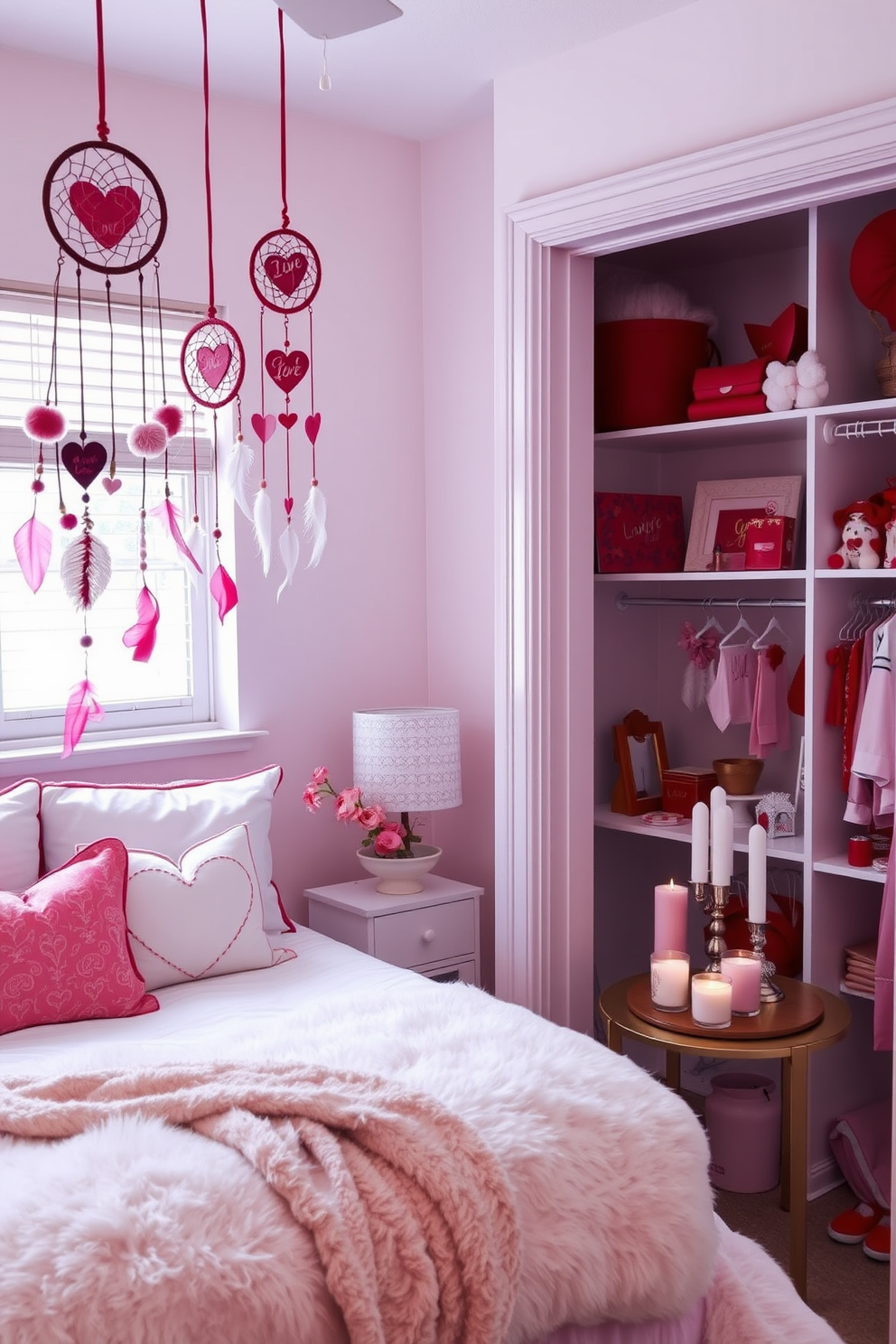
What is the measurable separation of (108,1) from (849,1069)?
116 inches

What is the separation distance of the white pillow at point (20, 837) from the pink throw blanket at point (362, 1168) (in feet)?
2.52

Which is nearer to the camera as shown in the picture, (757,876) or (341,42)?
(757,876)

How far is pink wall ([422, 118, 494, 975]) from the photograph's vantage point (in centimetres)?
347

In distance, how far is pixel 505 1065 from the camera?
1.99 meters

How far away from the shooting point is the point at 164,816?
9.31ft

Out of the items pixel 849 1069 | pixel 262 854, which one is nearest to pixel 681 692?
pixel 849 1069

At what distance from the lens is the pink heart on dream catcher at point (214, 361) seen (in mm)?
1893

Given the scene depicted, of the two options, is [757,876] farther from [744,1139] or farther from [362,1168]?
[362,1168]

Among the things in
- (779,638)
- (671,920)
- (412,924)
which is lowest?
(412,924)

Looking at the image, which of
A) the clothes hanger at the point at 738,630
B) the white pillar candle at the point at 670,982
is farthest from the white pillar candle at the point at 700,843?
the clothes hanger at the point at 738,630

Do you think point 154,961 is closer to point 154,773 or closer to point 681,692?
point 154,773

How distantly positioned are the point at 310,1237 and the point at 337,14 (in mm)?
1620

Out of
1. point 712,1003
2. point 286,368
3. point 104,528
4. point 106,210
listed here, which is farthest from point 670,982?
point 106,210

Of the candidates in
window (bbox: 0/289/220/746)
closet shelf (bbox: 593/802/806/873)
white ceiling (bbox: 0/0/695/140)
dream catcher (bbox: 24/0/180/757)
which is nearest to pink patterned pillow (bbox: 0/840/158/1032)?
dream catcher (bbox: 24/0/180/757)
